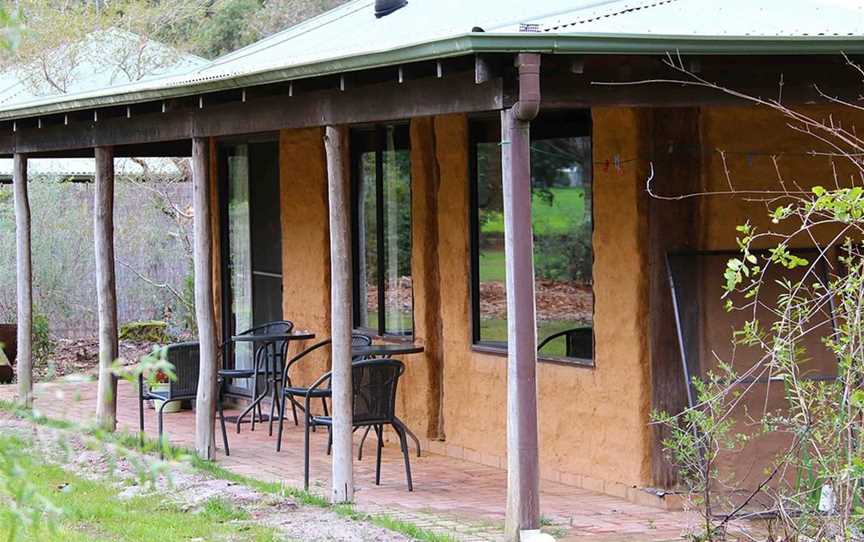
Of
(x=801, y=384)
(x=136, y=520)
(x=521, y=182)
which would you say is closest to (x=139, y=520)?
(x=136, y=520)

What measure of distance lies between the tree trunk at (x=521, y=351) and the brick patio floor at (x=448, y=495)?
0.60 meters

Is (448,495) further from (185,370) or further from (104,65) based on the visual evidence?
(104,65)

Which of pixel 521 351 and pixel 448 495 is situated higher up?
pixel 521 351

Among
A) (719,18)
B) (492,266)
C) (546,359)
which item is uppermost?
(719,18)

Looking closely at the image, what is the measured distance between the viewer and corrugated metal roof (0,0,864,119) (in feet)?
21.0

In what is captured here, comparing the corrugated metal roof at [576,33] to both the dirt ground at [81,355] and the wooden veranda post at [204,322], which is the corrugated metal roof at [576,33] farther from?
the dirt ground at [81,355]

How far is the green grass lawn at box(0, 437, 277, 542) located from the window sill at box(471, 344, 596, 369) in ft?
7.51

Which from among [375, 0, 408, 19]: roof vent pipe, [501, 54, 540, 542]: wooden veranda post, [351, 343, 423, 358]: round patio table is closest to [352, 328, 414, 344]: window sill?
[351, 343, 423, 358]: round patio table

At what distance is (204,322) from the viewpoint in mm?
10047

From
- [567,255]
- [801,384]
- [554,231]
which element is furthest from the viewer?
[554,231]

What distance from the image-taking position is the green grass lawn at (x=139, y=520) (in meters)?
7.41

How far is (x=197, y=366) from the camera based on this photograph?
1041 centimetres

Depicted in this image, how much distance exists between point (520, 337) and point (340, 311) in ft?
6.41

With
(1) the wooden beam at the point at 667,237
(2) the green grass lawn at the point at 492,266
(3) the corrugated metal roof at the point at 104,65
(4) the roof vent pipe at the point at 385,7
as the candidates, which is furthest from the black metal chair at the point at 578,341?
(3) the corrugated metal roof at the point at 104,65
